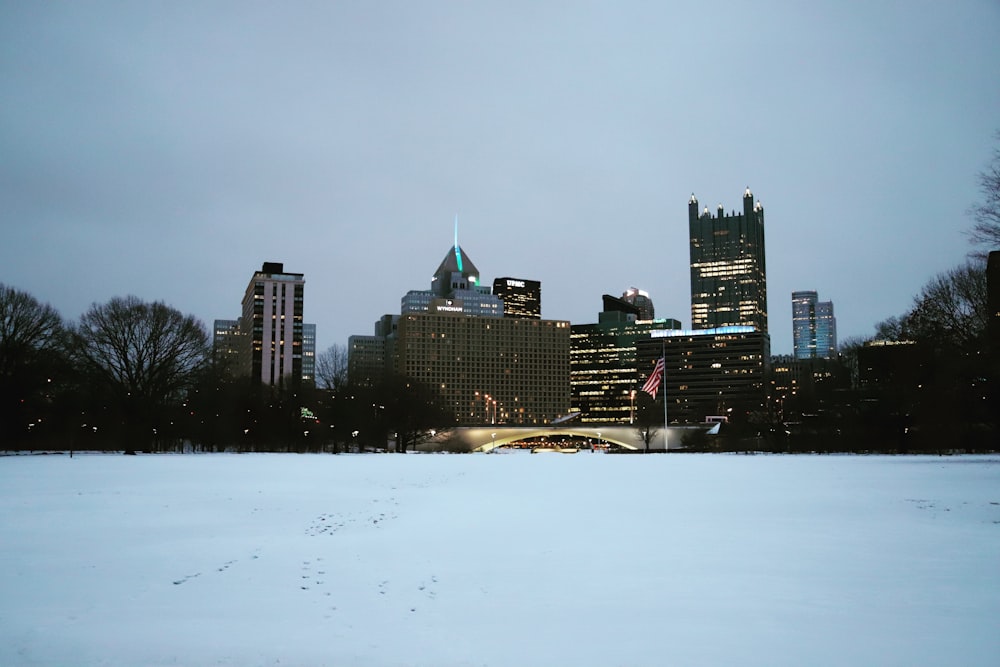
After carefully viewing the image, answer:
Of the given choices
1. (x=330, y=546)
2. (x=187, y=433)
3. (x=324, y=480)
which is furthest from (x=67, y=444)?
(x=330, y=546)

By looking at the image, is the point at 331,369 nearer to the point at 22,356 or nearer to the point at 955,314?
the point at 22,356

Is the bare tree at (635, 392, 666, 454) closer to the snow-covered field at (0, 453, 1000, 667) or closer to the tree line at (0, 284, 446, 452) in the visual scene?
the tree line at (0, 284, 446, 452)

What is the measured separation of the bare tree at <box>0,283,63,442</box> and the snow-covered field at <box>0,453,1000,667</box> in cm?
5264

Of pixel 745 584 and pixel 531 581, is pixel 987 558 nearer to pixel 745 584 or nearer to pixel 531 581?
pixel 745 584

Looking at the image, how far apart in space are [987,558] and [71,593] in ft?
39.5

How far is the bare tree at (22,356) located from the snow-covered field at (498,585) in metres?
52.6

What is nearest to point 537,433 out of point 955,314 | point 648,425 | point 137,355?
point 648,425

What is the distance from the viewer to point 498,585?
9.44 meters

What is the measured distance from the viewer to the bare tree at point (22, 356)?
6331cm

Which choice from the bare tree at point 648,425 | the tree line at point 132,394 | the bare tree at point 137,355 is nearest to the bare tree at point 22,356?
the tree line at point 132,394

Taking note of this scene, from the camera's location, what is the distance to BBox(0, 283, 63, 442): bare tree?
208 ft

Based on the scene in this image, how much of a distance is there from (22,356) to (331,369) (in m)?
49.6

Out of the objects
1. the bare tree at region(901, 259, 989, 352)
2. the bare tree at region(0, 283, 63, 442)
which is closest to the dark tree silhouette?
the bare tree at region(0, 283, 63, 442)

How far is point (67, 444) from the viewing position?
255ft
